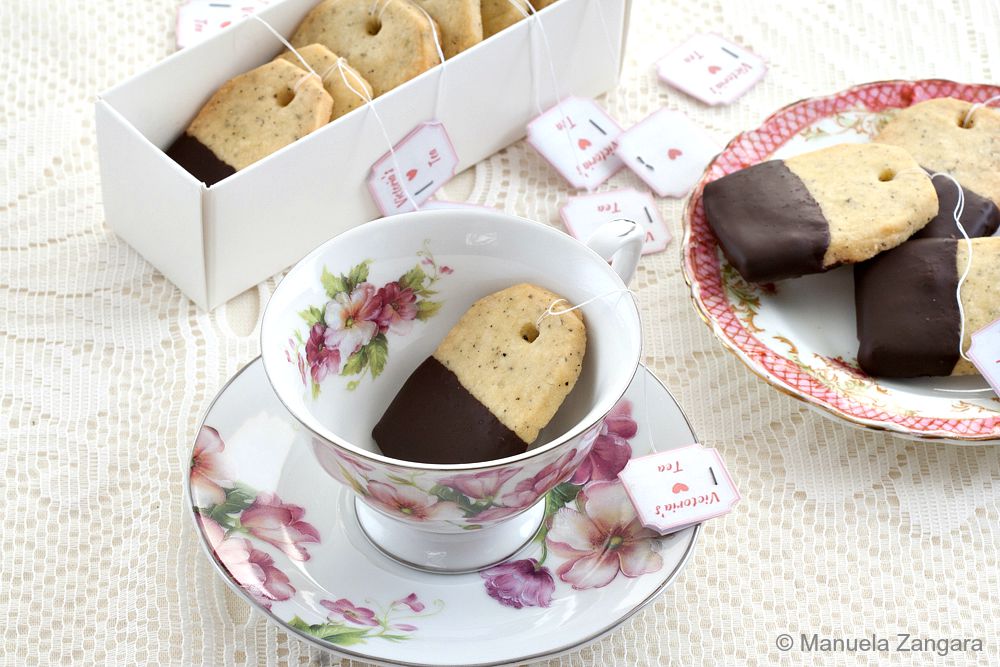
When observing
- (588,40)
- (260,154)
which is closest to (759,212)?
(588,40)

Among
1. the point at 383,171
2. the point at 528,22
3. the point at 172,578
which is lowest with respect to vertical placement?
the point at 172,578

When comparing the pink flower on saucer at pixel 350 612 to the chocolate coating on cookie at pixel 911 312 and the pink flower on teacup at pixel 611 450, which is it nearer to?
the pink flower on teacup at pixel 611 450

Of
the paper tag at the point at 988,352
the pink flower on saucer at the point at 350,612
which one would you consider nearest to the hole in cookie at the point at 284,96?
the pink flower on saucer at the point at 350,612

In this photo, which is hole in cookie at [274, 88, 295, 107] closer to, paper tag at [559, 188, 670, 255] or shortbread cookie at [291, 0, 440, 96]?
shortbread cookie at [291, 0, 440, 96]

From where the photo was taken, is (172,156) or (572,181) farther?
(572,181)

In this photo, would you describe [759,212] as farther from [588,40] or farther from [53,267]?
[53,267]

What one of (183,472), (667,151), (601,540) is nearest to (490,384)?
(601,540)
